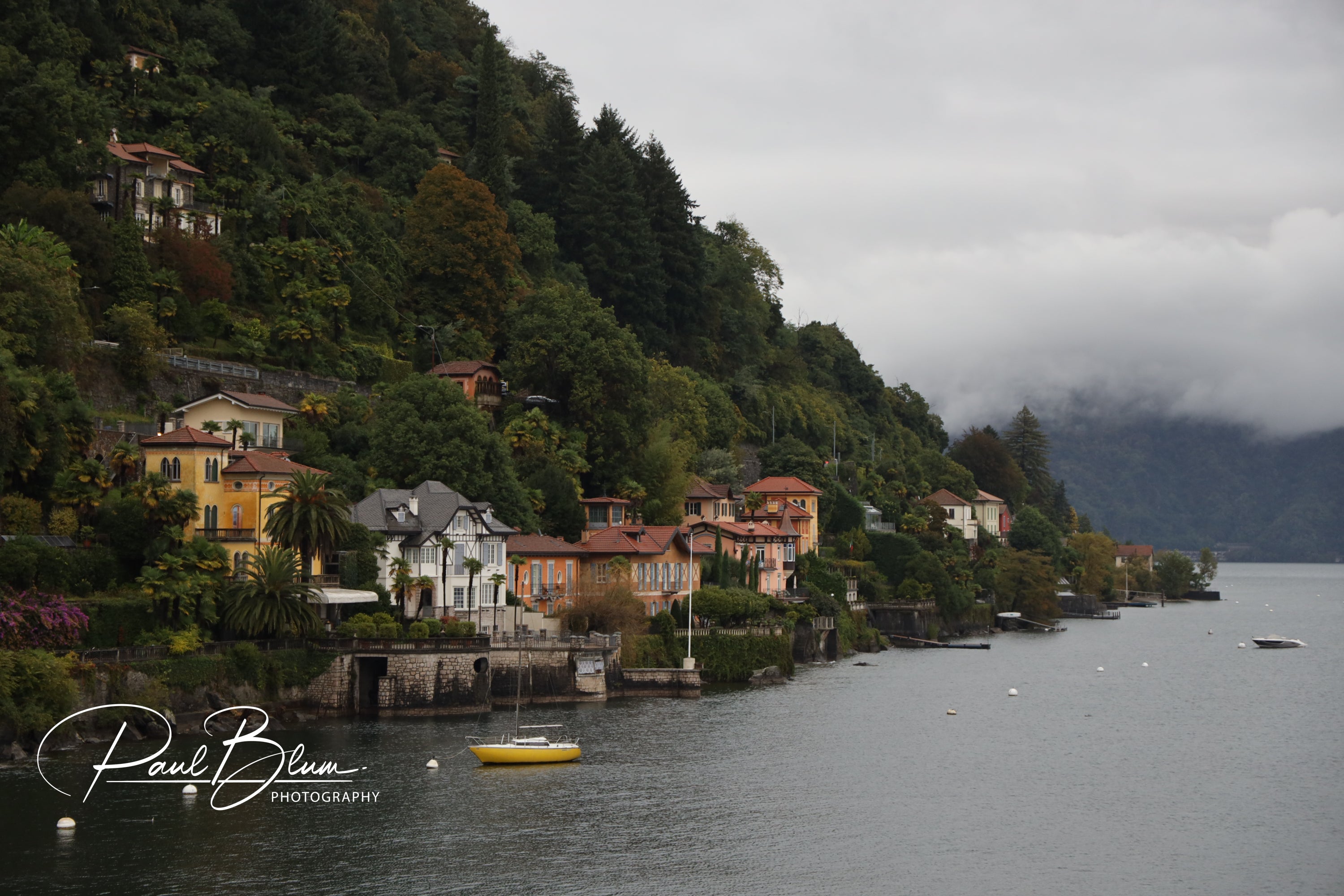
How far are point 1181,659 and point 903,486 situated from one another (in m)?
40.6

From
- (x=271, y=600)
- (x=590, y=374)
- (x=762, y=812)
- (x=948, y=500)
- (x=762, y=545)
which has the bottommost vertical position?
(x=762, y=812)

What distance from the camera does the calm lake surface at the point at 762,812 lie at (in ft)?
156

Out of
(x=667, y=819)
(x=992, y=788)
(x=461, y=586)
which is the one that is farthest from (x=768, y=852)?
(x=461, y=586)

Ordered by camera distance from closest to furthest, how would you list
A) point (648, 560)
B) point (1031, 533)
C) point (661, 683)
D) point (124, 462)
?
point (124, 462) → point (661, 683) → point (648, 560) → point (1031, 533)

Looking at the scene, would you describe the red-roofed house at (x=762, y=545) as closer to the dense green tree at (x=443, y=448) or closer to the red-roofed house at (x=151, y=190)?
the dense green tree at (x=443, y=448)

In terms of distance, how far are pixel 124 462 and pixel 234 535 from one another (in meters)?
6.52

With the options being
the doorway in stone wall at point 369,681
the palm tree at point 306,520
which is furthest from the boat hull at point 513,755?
the palm tree at point 306,520

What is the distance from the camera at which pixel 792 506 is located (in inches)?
5182

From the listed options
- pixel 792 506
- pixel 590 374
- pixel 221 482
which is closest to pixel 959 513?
pixel 792 506

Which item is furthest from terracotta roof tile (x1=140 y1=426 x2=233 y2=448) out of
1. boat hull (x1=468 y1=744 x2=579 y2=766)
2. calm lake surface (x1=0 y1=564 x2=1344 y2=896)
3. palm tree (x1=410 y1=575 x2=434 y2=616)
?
boat hull (x1=468 y1=744 x2=579 y2=766)

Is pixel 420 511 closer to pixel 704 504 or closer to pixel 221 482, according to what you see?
pixel 221 482

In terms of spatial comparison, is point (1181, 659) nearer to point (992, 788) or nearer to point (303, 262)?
point (992, 788)

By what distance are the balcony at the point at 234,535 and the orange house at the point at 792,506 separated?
58.6 metres

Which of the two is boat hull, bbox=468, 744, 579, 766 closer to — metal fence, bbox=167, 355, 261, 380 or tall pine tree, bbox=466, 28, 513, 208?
metal fence, bbox=167, 355, 261, 380
